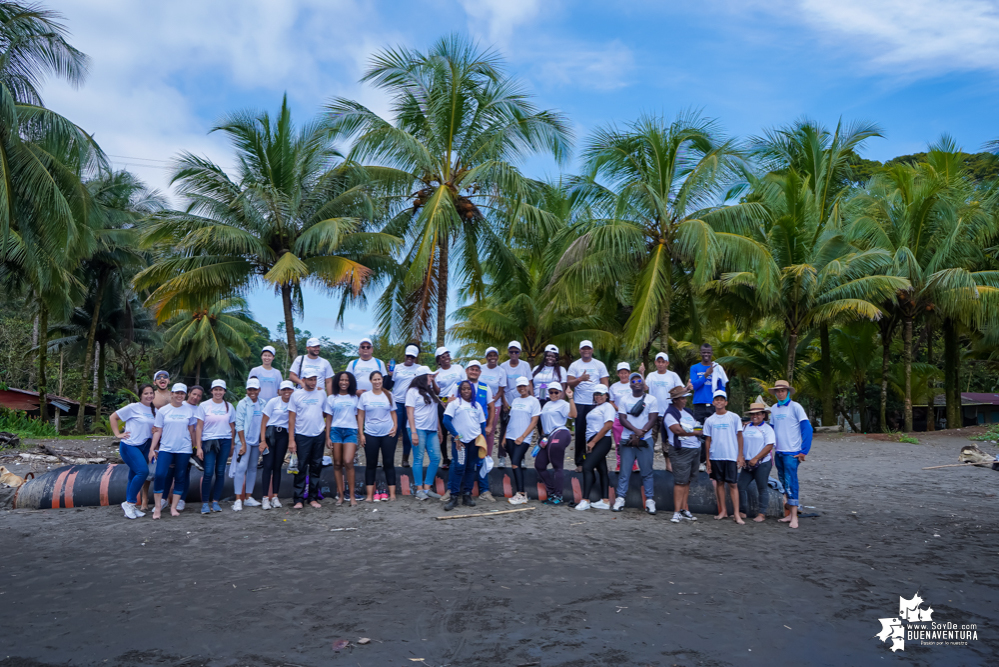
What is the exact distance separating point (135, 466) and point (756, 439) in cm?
798

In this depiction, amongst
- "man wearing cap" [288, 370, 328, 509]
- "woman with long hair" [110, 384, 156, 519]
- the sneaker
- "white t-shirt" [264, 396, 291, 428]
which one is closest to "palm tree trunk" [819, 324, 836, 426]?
"man wearing cap" [288, 370, 328, 509]

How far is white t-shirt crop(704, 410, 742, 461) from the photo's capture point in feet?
28.0

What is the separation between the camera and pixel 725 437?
28.1 ft

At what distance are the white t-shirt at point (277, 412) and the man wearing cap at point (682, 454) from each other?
200 inches

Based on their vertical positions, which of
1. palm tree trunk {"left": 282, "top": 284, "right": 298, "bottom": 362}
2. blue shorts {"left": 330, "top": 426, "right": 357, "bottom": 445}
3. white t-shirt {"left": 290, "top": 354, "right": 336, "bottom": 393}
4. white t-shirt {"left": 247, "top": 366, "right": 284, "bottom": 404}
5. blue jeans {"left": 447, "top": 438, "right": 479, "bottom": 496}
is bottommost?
blue jeans {"left": 447, "top": 438, "right": 479, "bottom": 496}

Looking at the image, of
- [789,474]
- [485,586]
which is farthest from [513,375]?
[485,586]

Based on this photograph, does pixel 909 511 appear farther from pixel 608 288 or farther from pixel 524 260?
pixel 524 260

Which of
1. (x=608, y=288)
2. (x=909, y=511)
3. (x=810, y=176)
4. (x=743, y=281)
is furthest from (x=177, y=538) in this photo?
(x=810, y=176)

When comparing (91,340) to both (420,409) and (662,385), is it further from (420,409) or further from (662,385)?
(662,385)

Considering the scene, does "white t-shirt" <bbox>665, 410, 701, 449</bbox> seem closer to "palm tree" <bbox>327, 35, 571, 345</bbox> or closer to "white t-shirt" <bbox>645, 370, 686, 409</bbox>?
"white t-shirt" <bbox>645, 370, 686, 409</bbox>

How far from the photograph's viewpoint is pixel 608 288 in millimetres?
18609

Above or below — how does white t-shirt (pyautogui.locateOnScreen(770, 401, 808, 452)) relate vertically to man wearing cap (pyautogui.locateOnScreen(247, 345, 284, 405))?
below

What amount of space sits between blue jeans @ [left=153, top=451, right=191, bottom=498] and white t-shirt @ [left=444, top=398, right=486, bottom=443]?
3.47 metres

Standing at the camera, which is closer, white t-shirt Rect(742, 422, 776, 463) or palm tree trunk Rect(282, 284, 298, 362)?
white t-shirt Rect(742, 422, 776, 463)
